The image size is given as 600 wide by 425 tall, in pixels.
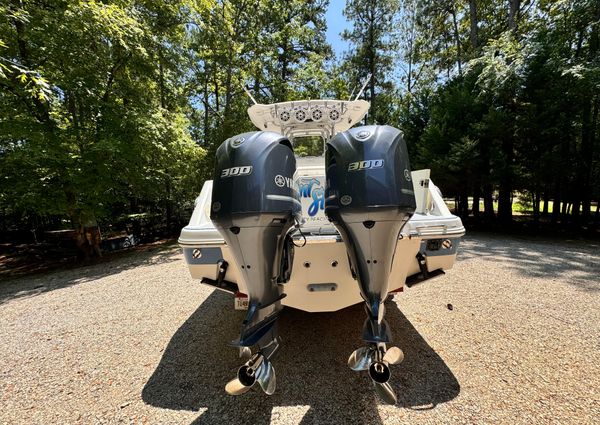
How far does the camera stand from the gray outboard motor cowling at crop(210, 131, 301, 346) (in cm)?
178

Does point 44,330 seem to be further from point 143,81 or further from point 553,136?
point 553,136

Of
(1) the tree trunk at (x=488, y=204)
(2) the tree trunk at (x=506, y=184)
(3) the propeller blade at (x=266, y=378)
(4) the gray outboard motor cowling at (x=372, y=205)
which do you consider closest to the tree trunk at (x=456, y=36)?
(2) the tree trunk at (x=506, y=184)

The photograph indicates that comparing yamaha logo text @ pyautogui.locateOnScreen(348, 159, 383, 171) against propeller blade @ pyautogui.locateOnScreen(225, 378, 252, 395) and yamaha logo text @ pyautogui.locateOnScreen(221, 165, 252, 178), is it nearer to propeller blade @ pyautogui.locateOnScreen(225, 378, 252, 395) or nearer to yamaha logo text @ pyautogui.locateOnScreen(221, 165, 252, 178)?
yamaha logo text @ pyautogui.locateOnScreen(221, 165, 252, 178)

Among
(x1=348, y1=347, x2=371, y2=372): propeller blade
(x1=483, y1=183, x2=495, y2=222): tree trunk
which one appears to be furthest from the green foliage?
(x1=483, y1=183, x2=495, y2=222): tree trunk

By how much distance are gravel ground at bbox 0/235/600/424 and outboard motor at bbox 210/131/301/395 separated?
536 mm

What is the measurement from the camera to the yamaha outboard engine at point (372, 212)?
175 cm

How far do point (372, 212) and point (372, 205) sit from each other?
0.14ft

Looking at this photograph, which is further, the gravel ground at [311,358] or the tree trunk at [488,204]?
the tree trunk at [488,204]

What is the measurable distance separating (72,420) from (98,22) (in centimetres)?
722

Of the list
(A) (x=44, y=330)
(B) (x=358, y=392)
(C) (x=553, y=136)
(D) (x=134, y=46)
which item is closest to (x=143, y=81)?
(D) (x=134, y=46)

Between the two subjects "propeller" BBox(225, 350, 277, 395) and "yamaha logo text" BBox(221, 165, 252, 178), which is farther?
"yamaha logo text" BBox(221, 165, 252, 178)

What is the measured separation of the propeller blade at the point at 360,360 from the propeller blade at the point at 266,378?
48 centimetres

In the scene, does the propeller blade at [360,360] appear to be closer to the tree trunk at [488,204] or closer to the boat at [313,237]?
the boat at [313,237]

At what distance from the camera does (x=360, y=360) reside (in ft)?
5.82
